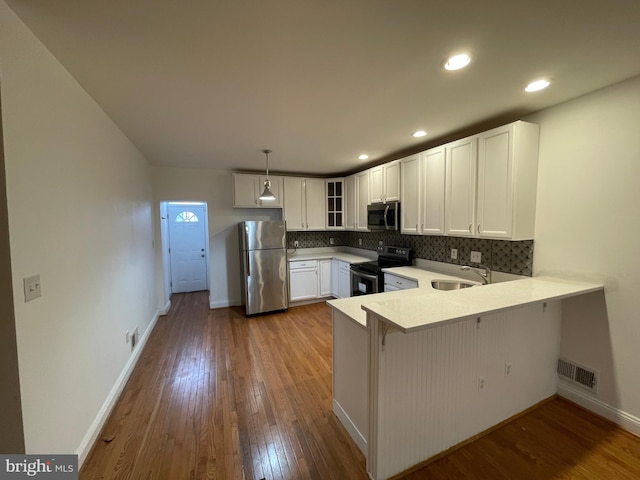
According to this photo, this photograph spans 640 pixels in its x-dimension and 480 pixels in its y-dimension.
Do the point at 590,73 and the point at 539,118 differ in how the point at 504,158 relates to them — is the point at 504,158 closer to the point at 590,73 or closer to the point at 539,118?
the point at 539,118

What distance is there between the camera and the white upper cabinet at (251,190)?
4.34 meters

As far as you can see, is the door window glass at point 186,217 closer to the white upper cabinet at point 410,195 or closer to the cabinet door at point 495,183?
the white upper cabinet at point 410,195

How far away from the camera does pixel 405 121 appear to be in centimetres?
242

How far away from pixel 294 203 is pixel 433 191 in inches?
99.0

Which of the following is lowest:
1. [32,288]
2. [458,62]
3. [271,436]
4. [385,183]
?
[271,436]

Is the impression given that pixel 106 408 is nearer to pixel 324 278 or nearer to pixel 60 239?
pixel 60 239

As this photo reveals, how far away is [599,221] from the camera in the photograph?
1913 millimetres

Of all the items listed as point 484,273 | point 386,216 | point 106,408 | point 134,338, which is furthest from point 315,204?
point 106,408

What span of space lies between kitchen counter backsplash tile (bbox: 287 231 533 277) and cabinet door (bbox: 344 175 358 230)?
0.40 m

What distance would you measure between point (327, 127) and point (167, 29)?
153cm

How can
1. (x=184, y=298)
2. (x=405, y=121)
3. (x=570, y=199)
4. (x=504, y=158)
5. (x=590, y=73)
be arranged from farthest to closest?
1. (x=184, y=298)
2. (x=405, y=121)
3. (x=504, y=158)
4. (x=570, y=199)
5. (x=590, y=73)

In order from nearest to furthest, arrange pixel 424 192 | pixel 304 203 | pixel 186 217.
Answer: pixel 424 192 < pixel 304 203 < pixel 186 217

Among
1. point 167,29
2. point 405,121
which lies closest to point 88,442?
point 167,29

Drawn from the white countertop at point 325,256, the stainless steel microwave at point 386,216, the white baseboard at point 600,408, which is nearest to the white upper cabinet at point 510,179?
the stainless steel microwave at point 386,216
